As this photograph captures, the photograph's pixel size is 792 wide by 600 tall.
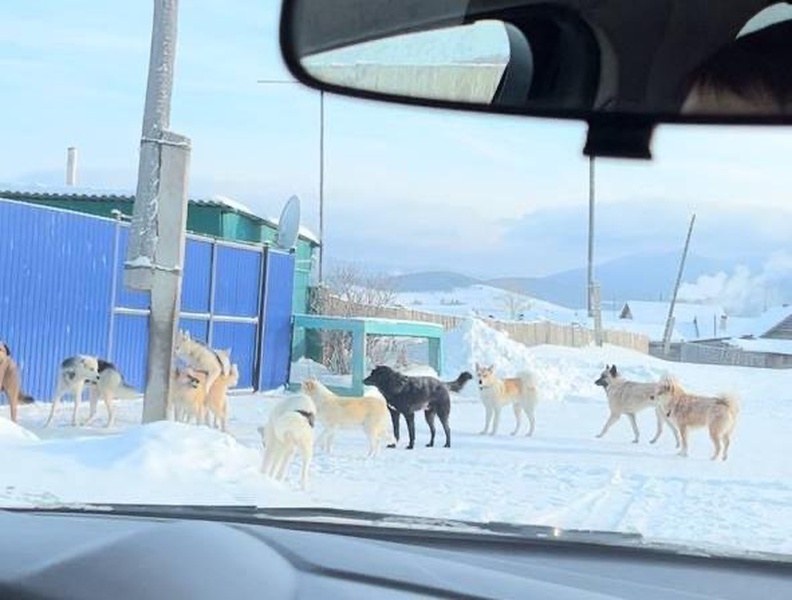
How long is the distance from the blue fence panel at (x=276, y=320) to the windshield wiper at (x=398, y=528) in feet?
55.6

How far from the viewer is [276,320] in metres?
21.0

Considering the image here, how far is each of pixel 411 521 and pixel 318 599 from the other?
1.91m

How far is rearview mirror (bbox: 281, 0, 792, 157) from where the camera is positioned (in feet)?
7.72

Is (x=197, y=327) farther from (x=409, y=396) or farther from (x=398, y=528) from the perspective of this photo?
(x=398, y=528)

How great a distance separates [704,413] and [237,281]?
342 inches

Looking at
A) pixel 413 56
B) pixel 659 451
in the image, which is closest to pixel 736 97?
pixel 413 56

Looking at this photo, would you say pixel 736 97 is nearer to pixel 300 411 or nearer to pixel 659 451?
pixel 300 411

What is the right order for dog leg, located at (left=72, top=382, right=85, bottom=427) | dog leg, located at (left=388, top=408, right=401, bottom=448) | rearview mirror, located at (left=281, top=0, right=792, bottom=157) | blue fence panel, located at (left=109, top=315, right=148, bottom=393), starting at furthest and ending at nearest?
1. blue fence panel, located at (left=109, top=315, right=148, bottom=393)
2. dog leg, located at (left=72, top=382, right=85, bottom=427)
3. dog leg, located at (left=388, top=408, right=401, bottom=448)
4. rearview mirror, located at (left=281, top=0, right=792, bottom=157)

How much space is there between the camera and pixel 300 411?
984cm

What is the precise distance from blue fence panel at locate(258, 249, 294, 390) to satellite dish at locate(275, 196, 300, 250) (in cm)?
26

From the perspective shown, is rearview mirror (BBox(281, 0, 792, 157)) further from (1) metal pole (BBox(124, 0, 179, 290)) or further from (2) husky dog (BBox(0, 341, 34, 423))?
(2) husky dog (BBox(0, 341, 34, 423))

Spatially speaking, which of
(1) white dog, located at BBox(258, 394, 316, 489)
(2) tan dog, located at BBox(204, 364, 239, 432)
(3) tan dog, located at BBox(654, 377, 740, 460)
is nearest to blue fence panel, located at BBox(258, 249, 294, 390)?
(2) tan dog, located at BBox(204, 364, 239, 432)

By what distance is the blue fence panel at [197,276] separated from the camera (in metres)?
18.3

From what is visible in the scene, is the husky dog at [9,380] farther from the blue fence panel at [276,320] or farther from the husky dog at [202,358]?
the blue fence panel at [276,320]
